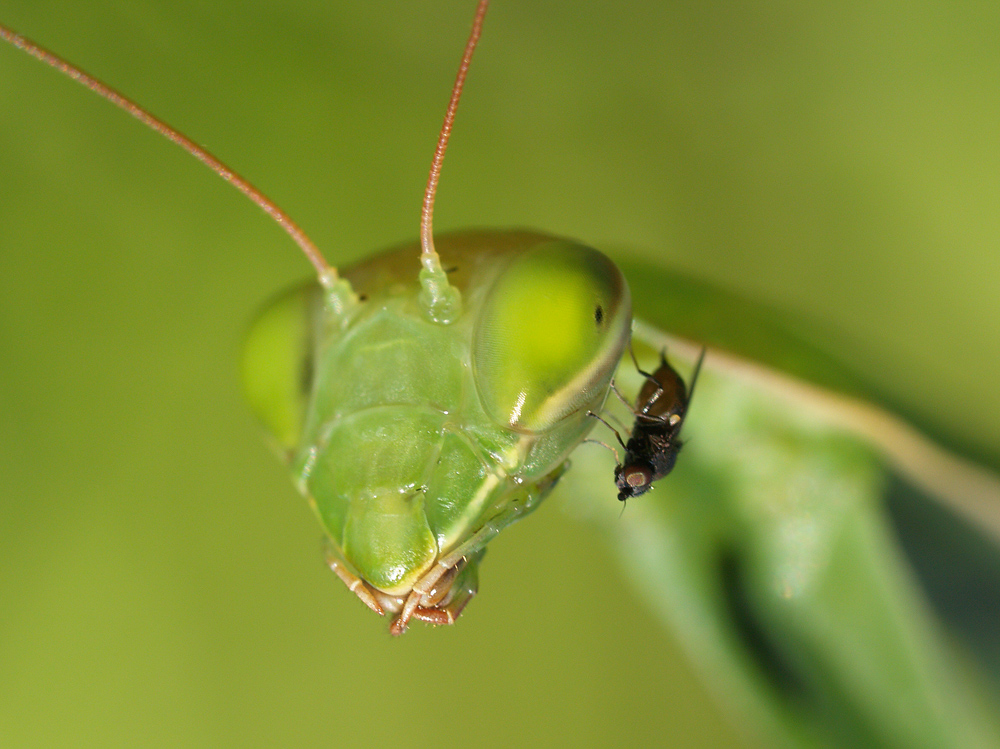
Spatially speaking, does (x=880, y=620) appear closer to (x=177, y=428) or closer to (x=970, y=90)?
(x=177, y=428)

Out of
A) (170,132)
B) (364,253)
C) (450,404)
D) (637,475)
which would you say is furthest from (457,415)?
(364,253)

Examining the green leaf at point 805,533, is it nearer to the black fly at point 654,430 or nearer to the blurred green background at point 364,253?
the black fly at point 654,430

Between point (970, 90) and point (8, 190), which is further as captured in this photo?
point (970, 90)

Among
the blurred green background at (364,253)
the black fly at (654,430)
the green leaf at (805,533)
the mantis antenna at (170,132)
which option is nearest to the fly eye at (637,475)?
the black fly at (654,430)

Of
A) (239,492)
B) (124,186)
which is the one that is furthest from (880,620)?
(124,186)

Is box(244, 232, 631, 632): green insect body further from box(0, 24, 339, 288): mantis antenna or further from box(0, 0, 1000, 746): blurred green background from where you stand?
box(0, 0, 1000, 746): blurred green background

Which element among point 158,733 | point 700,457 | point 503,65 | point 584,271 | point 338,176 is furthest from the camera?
point 503,65

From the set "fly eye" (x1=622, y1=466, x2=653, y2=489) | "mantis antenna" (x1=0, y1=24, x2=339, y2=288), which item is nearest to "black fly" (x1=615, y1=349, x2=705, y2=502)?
"fly eye" (x1=622, y1=466, x2=653, y2=489)

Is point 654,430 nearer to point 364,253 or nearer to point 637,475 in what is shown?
point 637,475
